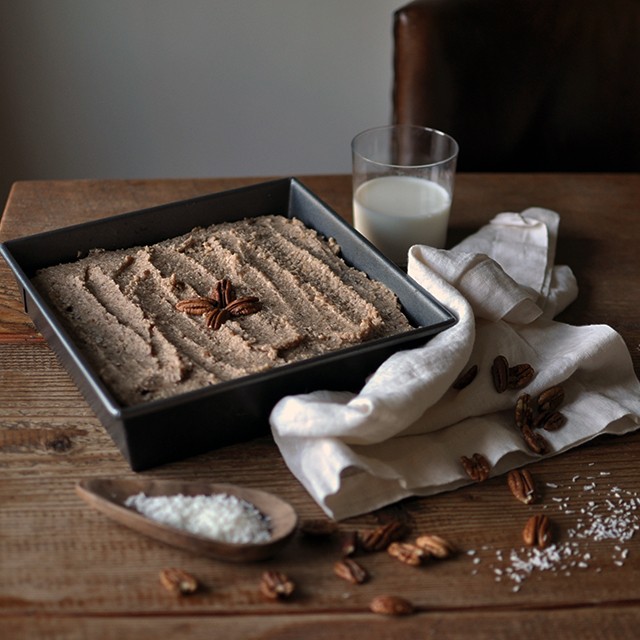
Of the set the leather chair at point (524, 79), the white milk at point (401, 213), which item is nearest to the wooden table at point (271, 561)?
the white milk at point (401, 213)

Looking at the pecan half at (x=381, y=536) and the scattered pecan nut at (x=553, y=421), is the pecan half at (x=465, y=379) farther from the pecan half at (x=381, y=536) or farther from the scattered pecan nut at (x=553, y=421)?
the pecan half at (x=381, y=536)

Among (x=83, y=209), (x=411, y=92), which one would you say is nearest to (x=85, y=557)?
(x=83, y=209)

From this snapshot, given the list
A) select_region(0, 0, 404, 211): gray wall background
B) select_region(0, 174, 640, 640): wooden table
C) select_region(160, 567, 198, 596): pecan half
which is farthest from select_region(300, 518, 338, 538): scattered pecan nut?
select_region(0, 0, 404, 211): gray wall background

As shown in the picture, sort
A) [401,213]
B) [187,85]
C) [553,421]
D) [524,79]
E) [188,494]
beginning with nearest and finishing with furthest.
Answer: [188,494]
[553,421]
[401,213]
[524,79]
[187,85]

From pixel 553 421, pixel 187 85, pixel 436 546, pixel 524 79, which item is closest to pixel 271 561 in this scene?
pixel 436 546

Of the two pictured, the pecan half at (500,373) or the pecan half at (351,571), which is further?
the pecan half at (500,373)

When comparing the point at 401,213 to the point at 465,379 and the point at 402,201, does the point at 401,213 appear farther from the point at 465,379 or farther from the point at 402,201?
the point at 465,379

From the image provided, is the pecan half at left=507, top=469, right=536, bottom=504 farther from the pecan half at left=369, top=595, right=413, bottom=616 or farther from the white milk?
the white milk

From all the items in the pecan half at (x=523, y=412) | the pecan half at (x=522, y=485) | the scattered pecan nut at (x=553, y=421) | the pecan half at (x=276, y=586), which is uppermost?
the pecan half at (x=523, y=412)
